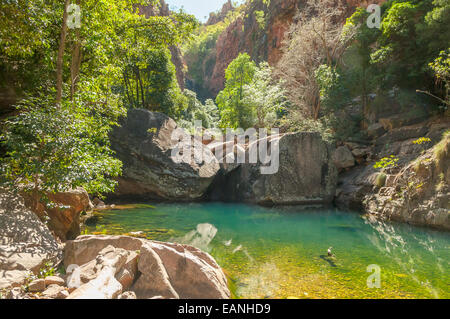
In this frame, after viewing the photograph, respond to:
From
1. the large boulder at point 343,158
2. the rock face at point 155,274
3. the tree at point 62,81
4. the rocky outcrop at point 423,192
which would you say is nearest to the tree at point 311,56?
the large boulder at point 343,158

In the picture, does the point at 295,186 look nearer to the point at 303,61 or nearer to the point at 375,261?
the point at 375,261

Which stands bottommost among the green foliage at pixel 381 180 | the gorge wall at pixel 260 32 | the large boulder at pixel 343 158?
the green foliage at pixel 381 180

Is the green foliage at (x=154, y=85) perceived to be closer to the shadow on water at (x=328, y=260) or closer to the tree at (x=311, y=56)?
the tree at (x=311, y=56)

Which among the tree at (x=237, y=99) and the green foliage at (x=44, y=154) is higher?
the tree at (x=237, y=99)

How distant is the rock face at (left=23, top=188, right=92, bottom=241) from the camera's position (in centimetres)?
610

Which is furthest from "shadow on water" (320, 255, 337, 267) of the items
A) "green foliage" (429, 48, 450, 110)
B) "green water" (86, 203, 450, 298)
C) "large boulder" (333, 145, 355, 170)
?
"large boulder" (333, 145, 355, 170)

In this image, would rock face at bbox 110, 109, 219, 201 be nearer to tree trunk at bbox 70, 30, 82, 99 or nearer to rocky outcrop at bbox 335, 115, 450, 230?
tree trunk at bbox 70, 30, 82, 99

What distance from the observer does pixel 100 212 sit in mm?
11375

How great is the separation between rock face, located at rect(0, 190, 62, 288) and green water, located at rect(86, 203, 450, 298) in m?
3.04

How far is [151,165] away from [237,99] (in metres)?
12.3

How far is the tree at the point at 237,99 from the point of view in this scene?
79.0 feet

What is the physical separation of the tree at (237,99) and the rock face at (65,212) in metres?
18.3
